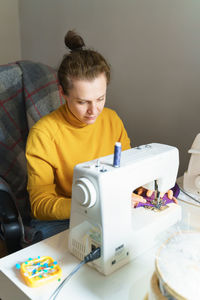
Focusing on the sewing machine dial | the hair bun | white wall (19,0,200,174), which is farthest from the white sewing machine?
white wall (19,0,200,174)

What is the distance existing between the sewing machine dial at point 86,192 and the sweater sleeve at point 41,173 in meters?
0.27

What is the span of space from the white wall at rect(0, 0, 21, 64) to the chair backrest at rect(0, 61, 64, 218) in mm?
1093

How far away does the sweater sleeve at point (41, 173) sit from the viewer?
94 centimetres

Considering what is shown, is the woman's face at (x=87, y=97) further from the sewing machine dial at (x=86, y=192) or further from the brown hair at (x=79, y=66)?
the sewing machine dial at (x=86, y=192)

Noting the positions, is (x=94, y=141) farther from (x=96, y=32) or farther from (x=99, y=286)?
(x=96, y=32)

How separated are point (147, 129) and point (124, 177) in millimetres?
990

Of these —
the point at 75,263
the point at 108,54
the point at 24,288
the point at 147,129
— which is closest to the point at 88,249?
the point at 75,263

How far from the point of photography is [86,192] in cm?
64

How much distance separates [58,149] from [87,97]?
0.25 metres

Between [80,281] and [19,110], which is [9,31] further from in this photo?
[80,281]

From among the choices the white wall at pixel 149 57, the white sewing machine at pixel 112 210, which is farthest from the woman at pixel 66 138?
the white wall at pixel 149 57

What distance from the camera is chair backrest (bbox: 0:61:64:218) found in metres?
1.27

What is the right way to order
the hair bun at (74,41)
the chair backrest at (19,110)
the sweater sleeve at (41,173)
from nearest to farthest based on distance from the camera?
the sweater sleeve at (41,173)
the hair bun at (74,41)
the chair backrest at (19,110)

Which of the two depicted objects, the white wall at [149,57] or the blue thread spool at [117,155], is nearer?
the blue thread spool at [117,155]
